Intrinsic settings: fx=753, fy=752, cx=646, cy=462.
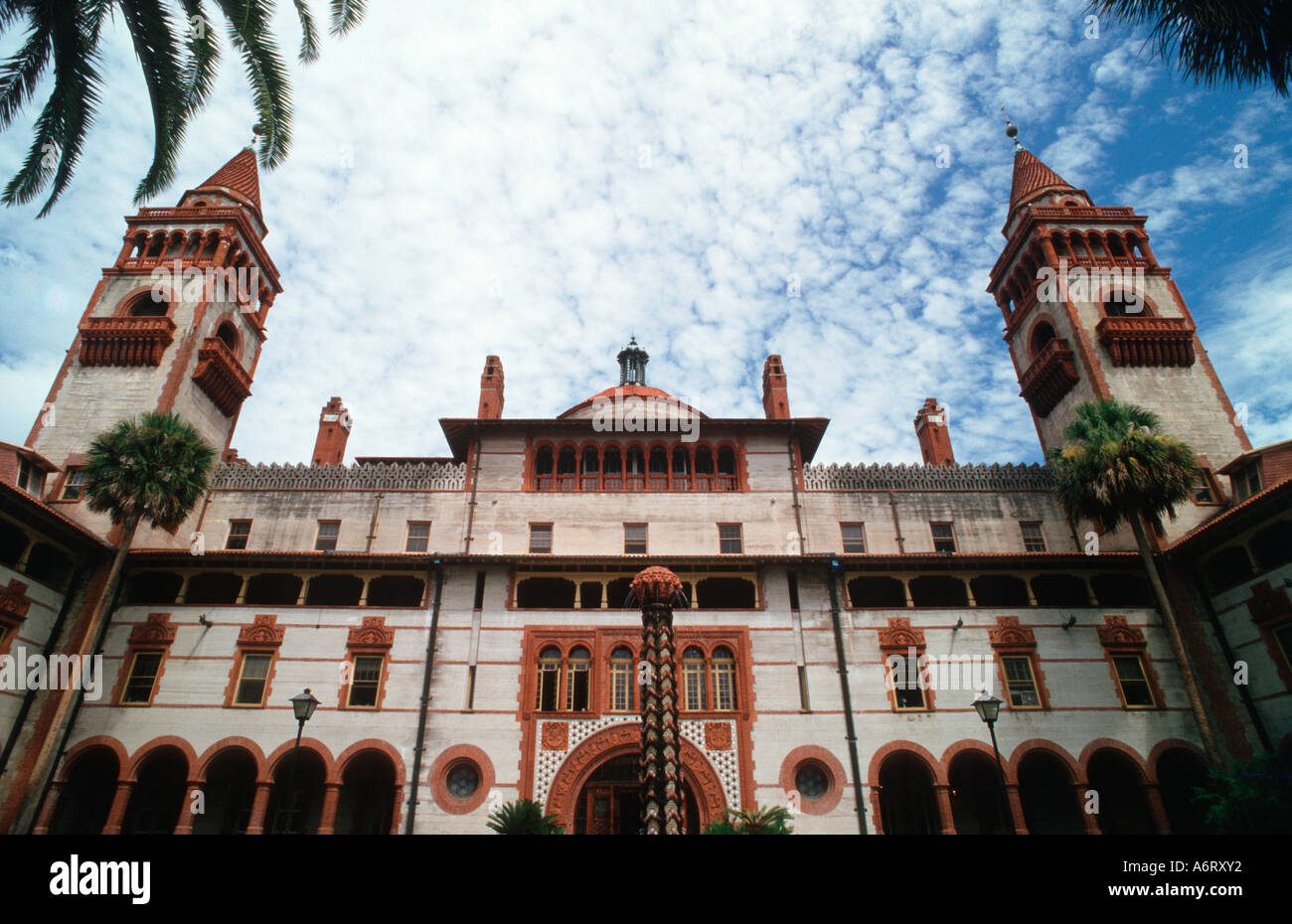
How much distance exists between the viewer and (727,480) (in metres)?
33.4

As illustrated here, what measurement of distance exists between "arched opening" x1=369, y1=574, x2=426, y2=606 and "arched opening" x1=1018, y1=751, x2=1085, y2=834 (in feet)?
76.5

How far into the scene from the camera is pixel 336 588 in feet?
98.5

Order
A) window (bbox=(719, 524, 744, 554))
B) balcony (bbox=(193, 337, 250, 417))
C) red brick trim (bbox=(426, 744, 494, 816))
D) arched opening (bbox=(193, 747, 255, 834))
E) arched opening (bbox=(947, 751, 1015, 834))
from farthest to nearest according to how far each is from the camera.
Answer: balcony (bbox=(193, 337, 250, 417))
window (bbox=(719, 524, 744, 554))
arched opening (bbox=(947, 751, 1015, 834))
arched opening (bbox=(193, 747, 255, 834))
red brick trim (bbox=(426, 744, 494, 816))

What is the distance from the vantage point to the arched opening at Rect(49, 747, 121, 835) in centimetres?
2630

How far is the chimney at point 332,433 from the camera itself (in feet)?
120

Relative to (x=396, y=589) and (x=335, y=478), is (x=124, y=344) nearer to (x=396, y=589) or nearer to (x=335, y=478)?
(x=335, y=478)

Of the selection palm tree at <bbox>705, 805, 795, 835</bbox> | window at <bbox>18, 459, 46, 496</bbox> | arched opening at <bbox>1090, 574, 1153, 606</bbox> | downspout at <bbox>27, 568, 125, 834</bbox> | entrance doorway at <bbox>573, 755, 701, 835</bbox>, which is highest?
window at <bbox>18, 459, 46, 496</bbox>

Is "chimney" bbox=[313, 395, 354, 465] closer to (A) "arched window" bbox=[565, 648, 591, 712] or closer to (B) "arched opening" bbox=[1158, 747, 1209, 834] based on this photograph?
(A) "arched window" bbox=[565, 648, 591, 712]

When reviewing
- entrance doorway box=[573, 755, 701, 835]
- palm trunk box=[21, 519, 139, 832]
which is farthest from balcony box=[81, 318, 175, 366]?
entrance doorway box=[573, 755, 701, 835]

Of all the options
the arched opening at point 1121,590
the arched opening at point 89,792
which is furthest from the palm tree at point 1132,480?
the arched opening at point 89,792

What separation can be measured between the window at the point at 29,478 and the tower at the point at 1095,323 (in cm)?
4409

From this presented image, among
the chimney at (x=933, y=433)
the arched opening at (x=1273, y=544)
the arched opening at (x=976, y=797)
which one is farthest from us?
the chimney at (x=933, y=433)

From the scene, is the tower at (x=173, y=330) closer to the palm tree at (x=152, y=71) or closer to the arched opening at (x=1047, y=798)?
the palm tree at (x=152, y=71)
